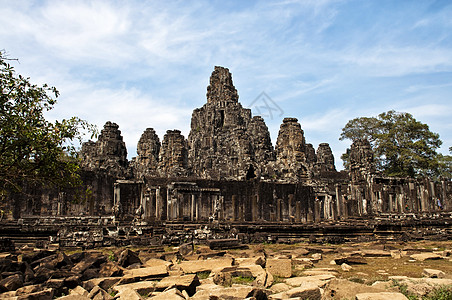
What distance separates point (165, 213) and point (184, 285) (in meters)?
16.0

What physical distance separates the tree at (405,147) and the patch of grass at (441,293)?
3673 centimetres

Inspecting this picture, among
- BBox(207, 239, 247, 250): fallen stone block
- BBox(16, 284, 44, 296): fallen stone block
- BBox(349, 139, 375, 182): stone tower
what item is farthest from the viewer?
BBox(349, 139, 375, 182): stone tower

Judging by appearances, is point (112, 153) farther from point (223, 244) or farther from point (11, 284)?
point (11, 284)

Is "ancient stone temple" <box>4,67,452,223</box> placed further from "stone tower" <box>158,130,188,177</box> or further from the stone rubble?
the stone rubble

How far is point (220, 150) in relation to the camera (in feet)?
169

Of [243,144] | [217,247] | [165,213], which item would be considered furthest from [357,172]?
[217,247]

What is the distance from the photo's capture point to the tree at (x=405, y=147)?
129 ft

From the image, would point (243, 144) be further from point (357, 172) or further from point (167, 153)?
point (357, 172)

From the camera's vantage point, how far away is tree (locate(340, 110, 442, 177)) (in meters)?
39.4

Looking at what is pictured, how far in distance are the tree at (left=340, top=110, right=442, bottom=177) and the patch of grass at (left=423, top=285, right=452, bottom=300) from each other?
36731 millimetres

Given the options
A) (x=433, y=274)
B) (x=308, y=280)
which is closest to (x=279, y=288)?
(x=308, y=280)

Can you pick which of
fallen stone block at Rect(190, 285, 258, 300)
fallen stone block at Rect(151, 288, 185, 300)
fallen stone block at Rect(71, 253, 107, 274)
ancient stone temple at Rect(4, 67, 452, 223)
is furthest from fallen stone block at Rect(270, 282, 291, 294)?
ancient stone temple at Rect(4, 67, 452, 223)

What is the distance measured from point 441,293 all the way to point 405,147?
1522 inches

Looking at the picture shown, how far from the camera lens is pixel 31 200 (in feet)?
70.9
